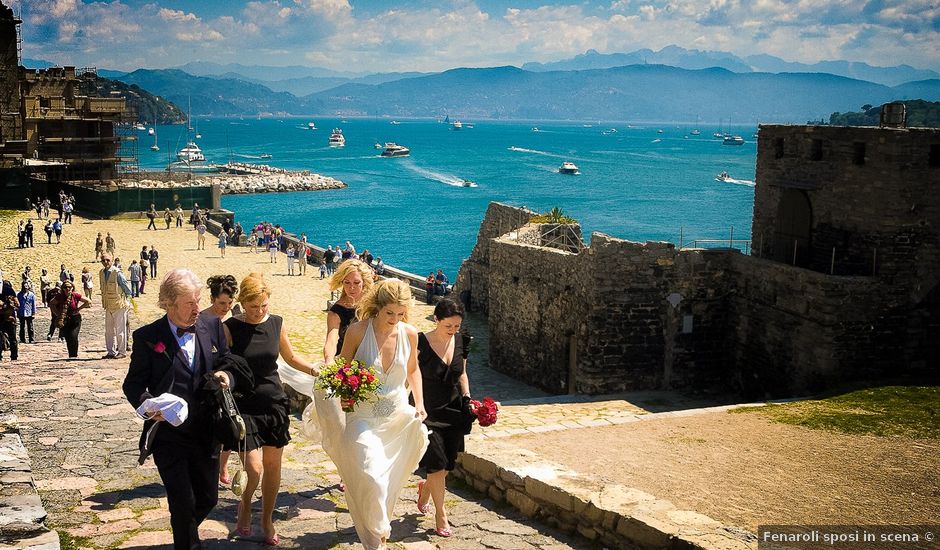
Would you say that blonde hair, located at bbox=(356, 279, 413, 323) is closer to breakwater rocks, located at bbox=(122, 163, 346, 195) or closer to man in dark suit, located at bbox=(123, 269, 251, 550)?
man in dark suit, located at bbox=(123, 269, 251, 550)

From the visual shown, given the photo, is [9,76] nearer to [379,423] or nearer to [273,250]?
[273,250]

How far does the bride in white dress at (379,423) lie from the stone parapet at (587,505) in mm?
1292

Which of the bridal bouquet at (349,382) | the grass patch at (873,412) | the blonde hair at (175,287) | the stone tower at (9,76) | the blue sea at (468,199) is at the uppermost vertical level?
the stone tower at (9,76)

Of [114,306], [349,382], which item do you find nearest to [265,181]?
[114,306]

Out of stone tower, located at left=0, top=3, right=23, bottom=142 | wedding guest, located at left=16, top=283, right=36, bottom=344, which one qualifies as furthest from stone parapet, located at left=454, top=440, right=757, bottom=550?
stone tower, located at left=0, top=3, right=23, bottom=142

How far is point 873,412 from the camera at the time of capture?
1359 cm

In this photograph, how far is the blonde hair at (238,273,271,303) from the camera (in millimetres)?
6602

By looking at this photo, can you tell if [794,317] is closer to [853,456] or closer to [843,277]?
[843,277]

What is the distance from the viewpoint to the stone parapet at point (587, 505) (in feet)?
21.3

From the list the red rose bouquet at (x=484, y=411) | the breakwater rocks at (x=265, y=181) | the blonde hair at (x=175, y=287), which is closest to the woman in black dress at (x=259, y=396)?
the blonde hair at (x=175, y=287)

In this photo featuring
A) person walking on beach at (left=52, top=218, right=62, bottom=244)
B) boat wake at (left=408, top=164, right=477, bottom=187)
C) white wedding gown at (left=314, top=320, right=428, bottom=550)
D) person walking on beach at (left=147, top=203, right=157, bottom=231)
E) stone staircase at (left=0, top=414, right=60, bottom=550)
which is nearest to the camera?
stone staircase at (left=0, top=414, right=60, bottom=550)

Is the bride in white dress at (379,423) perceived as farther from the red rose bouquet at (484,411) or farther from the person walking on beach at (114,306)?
the person walking on beach at (114,306)

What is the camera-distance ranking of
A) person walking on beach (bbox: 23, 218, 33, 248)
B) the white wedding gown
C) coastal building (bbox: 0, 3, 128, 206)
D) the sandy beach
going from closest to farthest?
the white wedding gown → the sandy beach → person walking on beach (bbox: 23, 218, 33, 248) → coastal building (bbox: 0, 3, 128, 206)

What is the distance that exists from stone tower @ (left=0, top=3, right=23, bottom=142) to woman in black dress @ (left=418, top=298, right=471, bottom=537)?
60943 mm
